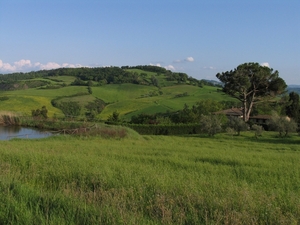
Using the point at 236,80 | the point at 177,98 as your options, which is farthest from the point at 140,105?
the point at 236,80

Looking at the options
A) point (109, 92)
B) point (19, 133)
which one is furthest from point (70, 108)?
point (19, 133)

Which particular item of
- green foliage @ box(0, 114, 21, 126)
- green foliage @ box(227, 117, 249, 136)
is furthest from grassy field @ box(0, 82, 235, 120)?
green foliage @ box(227, 117, 249, 136)

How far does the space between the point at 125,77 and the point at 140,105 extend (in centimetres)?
3806

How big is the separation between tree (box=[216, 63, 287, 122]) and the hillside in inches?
1016

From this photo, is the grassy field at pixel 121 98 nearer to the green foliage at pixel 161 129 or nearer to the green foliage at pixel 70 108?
the green foliage at pixel 70 108

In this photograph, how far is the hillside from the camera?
73562mm

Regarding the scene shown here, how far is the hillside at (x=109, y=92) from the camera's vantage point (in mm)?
73562

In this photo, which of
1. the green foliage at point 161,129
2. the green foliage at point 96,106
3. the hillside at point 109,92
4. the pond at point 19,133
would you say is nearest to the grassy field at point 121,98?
the hillside at point 109,92

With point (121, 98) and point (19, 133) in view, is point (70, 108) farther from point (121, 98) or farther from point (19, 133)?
point (19, 133)

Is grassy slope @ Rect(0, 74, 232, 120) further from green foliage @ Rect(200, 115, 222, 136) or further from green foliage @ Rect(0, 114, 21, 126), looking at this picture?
green foliage @ Rect(200, 115, 222, 136)

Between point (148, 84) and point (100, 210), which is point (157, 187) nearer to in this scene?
point (100, 210)

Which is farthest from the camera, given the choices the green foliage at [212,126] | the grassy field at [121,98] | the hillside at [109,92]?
the hillside at [109,92]

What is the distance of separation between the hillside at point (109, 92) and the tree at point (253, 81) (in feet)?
84.7

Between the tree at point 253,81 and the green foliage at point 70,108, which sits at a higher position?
the tree at point 253,81
